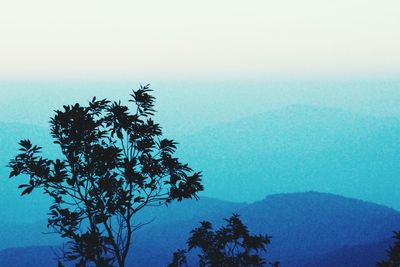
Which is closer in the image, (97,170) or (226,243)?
(97,170)

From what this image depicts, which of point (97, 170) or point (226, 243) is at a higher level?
point (97, 170)

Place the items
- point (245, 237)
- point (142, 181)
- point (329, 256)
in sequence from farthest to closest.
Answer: point (329, 256) < point (245, 237) < point (142, 181)

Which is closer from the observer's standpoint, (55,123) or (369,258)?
(55,123)

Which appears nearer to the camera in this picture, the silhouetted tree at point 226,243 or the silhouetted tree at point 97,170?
the silhouetted tree at point 97,170

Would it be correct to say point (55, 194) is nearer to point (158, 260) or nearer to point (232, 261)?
point (232, 261)

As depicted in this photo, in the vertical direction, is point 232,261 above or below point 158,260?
above

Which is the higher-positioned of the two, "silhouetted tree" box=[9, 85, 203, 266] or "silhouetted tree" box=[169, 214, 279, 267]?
"silhouetted tree" box=[9, 85, 203, 266]

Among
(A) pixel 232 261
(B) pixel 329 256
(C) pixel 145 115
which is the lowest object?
(B) pixel 329 256

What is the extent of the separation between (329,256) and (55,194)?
14180 cm

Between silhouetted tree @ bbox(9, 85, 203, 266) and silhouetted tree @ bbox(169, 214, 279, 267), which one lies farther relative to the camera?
silhouetted tree @ bbox(169, 214, 279, 267)

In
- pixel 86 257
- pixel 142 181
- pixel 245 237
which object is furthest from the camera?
pixel 245 237

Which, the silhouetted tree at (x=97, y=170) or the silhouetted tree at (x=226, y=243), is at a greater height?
the silhouetted tree at (x=97, y=170)

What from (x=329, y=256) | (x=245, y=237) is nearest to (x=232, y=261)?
(x=245, y=237)

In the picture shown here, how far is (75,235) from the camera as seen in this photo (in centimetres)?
1221
